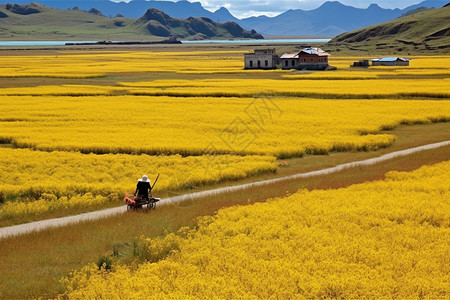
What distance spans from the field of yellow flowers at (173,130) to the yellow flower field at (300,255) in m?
7.64

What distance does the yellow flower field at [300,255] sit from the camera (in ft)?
41.4

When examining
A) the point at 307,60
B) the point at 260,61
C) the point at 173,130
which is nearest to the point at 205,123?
the point at 173,130

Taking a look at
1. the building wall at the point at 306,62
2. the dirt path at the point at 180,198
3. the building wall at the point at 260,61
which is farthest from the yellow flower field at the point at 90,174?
the building wall at the point at 260,61

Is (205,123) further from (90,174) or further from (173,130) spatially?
(90,174)

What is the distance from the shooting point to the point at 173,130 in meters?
40.5

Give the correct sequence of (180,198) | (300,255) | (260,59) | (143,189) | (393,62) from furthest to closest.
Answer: (393,62) < (260,59) < (180,198) < (143,189) < (300,255)

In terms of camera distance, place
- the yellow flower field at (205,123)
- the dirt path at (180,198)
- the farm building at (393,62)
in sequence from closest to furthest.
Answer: the dirt path at (180,198) < the yellow flower field at (205,123) < the farm building at (393,62)

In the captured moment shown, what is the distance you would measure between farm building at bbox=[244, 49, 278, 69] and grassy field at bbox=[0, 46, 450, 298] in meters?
50.6

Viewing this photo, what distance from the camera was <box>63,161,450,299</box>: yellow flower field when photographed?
12609 millimetres

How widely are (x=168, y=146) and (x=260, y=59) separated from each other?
90070 millimetres

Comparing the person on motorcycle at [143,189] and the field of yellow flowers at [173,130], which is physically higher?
the person on motorcycle at [143,189]

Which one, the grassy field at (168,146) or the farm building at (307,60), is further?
the farm building at (307,60)

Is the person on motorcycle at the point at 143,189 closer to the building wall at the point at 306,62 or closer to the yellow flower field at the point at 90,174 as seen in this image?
the yellow flower field at the point at 90,174

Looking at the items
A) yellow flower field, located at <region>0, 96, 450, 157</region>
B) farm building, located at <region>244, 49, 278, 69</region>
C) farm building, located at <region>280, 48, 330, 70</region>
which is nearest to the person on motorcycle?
yellow flower field, located at <region>0, 96, 450, 157</region>
